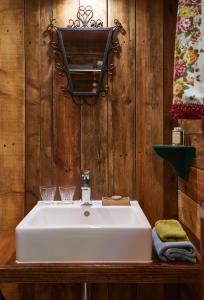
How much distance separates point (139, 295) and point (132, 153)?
819 millimetres

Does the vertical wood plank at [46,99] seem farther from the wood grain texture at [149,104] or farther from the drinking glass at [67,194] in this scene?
the wood grain texture at [149,104]

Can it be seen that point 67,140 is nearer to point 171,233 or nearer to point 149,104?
point 149,104

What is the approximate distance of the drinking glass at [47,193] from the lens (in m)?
1.80

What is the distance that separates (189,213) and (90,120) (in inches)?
29.9

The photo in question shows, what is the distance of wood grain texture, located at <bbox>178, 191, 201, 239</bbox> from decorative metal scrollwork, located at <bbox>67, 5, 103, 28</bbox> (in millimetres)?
1096

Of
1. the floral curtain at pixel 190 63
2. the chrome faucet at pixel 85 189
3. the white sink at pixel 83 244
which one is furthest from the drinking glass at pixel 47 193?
the floral curtain at pixel 190 63

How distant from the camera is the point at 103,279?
50.2 inches

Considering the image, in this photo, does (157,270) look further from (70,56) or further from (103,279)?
(70,56)

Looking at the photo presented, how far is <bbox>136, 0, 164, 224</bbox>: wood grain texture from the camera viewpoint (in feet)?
6.07

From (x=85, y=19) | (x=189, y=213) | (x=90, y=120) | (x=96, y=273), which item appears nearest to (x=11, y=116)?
(x=90, y=120)

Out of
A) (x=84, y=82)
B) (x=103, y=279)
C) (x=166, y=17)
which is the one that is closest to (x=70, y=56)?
(x=84, y=82)

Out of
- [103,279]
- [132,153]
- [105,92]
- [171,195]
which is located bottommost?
[103,279]

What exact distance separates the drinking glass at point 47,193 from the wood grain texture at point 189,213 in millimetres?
729

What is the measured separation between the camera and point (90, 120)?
6.14 feet
